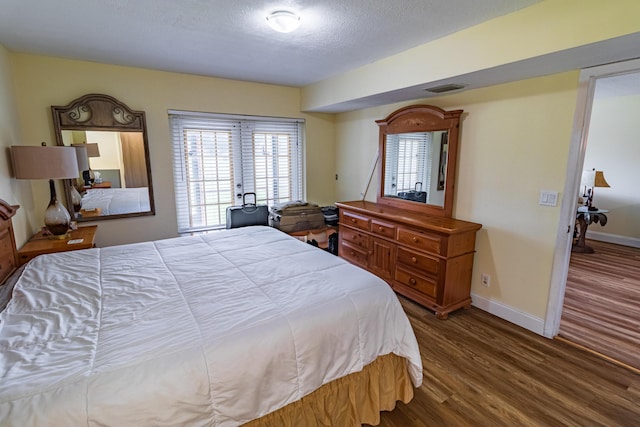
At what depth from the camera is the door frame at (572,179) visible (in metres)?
2.08

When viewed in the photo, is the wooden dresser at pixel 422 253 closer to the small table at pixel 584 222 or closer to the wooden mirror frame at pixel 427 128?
the wooden mirror frame at pixel 427 128

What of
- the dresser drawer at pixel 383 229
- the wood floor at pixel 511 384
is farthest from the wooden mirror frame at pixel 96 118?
the wood floor at pixel 511 384

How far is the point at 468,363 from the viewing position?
2.17 meters

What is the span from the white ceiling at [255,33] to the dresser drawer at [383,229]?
1.32 metres

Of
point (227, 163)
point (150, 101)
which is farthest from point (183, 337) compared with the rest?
point (227, 163)

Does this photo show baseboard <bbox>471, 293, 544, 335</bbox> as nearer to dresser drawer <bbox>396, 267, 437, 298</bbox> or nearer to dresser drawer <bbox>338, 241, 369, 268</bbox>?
dresser drawer <bbox>396, 267, 437, 298</bbox>

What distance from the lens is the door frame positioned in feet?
6.82

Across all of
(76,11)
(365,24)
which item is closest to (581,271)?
(365,24)

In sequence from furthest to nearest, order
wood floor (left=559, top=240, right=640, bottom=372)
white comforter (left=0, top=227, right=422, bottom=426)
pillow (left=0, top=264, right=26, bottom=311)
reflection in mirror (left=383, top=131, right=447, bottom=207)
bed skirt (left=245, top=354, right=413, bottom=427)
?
reflection in mirror (left=383, top=131, right=447, bottom=207), wood floor (left=559, top=240, right=640, bottom=372), pillow (left=0, top=264, right=26, bottom=311), bed skirt (left=245, top=354, right=413, bottom=427), white comforter (left=0, top=227, right=422, bottom=426)

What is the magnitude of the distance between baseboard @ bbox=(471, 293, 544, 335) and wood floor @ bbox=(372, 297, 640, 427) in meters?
0.07

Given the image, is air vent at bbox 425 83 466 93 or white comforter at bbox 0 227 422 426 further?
air vent at bbox 425 83 466 93

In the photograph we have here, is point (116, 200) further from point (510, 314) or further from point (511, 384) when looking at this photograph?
point (510, 314)

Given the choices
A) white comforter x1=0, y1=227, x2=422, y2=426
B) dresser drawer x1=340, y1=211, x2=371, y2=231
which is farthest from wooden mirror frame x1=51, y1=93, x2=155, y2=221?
dresser drawer x1=340, y1=211, x2=371, y2=231

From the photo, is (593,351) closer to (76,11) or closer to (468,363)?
(468,363)
